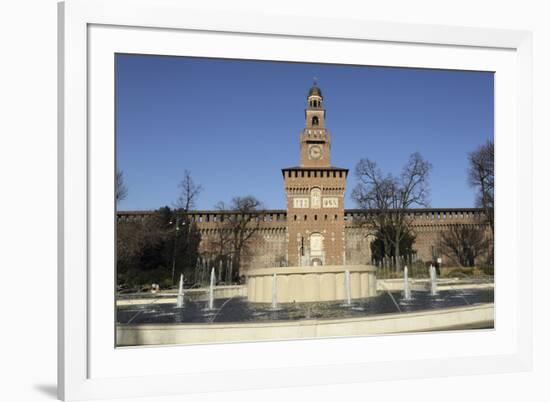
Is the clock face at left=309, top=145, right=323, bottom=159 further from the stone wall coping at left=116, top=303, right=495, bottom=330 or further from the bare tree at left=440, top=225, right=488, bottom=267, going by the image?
the stone wall coping at left=116, top=303, right=495, bottom=330

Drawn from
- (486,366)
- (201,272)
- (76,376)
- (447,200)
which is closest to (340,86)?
(447,200)

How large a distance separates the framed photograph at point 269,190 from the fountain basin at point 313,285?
36 millimetres

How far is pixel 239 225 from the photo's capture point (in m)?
14.5

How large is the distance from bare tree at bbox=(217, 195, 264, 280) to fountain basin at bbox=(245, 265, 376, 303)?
2101 mm

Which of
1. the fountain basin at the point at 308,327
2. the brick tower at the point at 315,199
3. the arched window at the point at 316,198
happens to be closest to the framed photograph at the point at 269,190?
the fountain basin at the point at 308,327

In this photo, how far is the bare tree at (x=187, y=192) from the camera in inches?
396

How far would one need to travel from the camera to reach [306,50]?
20.5 ft

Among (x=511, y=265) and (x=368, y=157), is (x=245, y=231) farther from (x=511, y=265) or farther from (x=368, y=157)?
(x=511, y=265)

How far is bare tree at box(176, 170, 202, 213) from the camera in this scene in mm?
10047

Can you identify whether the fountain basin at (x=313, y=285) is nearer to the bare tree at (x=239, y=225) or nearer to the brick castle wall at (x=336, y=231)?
the brick castle wall at (x=336, y=231)

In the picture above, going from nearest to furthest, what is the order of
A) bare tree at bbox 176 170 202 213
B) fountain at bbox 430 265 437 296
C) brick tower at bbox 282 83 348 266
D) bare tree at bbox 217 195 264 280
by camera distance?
bare tree at bbox 176 170 202 213, bare tree at bbox 217 195 264 280, fountain at bbox 430 265 437 296, brick tower at bbox 282 83 348 266

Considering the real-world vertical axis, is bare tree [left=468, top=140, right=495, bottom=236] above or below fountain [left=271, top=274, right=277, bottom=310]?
above

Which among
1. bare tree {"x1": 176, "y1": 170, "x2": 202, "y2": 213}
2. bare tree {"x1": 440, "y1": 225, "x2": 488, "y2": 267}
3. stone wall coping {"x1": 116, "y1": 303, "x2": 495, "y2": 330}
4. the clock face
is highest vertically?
the clock face

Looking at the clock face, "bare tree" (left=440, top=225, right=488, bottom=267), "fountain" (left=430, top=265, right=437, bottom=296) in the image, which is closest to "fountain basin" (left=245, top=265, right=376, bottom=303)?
"bare tree" (left=440, top=225, right=488, bottom=267)
